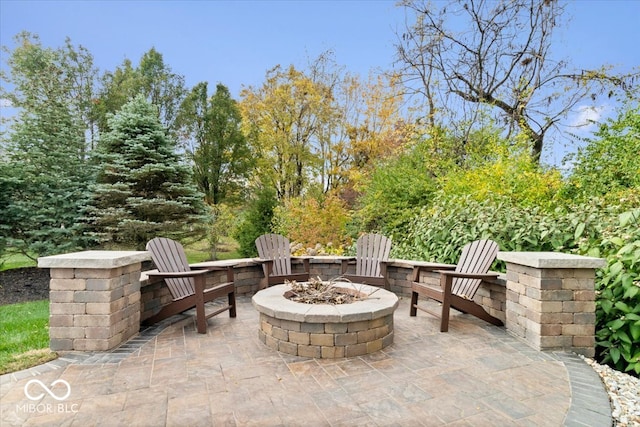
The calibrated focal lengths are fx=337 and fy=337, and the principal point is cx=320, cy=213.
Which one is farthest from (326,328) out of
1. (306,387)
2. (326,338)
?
(306,387)

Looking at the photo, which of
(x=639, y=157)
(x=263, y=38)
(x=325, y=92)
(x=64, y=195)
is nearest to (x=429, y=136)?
(x=639, y=157)

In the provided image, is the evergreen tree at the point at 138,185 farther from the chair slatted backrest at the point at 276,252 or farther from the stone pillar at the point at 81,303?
the stone pillar at the point at 81,303

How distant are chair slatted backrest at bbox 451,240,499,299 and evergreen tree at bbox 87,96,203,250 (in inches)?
234

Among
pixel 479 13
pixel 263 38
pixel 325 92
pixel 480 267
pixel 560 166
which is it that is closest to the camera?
pixel 480 267

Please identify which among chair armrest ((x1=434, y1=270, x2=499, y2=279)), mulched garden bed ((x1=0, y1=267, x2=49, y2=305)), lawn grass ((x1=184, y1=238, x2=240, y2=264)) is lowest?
mulched garden bed ((x1=0, y1=267, x2=49, y2=305))

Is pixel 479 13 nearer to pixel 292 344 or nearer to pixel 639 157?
pixel 639 157

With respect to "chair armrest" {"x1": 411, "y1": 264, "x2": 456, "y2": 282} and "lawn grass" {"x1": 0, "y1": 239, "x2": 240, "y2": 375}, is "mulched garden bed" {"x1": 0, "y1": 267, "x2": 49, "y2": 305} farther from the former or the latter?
"chair armrest" {"x1": 411, "y1": 264, "x2": 456, "y2": 282}

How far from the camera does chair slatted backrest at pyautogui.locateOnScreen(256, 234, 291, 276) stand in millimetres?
4398

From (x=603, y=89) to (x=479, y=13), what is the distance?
3419mm

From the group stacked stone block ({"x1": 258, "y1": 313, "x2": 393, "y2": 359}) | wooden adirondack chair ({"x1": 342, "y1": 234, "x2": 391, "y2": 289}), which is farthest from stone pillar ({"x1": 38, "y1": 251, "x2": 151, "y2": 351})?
wooden adirondack chair ({"x1": 342, "y1": 234, "x2": 391, "y2": 289})

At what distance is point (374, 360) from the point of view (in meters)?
2.54

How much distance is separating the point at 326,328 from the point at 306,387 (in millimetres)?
532

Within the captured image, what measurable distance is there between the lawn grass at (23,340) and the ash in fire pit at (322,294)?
6.33 ft

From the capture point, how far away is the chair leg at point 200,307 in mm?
3086
